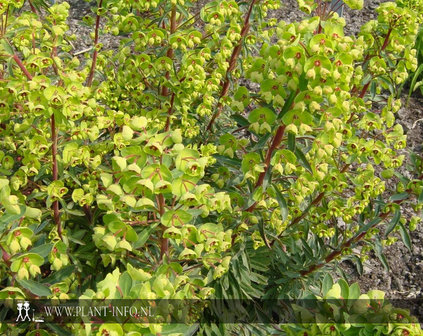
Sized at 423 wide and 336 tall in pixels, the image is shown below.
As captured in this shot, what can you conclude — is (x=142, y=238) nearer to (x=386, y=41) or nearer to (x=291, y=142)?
(x=291, y=142)

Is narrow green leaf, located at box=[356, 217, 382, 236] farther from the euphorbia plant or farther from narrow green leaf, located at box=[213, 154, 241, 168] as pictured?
narrow green leaf, located at box=[213, 154, 241, 168]

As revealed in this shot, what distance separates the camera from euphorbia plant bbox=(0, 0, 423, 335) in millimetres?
1485

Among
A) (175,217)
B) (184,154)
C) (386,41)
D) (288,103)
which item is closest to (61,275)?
(175,217)

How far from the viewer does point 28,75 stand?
5.74ft

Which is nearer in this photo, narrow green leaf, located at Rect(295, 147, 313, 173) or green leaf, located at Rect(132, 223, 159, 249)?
green leaf, located at Rect(132, 223, 159, 249)

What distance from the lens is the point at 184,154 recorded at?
4.71 feet

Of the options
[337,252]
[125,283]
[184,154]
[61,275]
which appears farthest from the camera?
[337,252]

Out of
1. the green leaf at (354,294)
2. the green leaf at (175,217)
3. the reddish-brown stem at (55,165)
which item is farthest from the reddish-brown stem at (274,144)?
the reddish-brown stem at (55,165)

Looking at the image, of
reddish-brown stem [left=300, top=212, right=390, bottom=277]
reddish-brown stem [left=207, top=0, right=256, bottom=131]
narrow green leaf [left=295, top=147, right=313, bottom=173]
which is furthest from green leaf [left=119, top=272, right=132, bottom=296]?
reddish-brown stem [left=207, top=0, right=256, bottom=131]

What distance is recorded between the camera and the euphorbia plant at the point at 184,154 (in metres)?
1.49

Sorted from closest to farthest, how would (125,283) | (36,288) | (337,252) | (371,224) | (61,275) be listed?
(125,283), (36,288), (61,275), (371,224), (337,252)

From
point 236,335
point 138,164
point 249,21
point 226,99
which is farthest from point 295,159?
point 236,335

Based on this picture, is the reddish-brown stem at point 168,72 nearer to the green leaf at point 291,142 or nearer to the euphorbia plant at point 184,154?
the euphorbia plant at point 184,154

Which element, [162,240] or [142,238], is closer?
[142,238]
